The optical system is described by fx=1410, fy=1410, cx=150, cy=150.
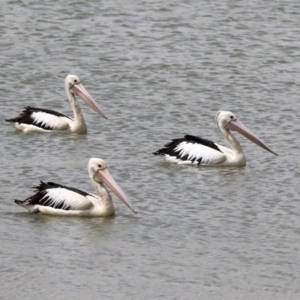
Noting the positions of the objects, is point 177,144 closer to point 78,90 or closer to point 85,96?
point 85,96

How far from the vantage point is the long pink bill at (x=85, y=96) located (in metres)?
13.5

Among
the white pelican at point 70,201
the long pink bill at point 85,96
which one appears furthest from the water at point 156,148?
the long pink bill at point 85,96

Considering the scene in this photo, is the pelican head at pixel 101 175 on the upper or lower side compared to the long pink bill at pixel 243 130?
upper

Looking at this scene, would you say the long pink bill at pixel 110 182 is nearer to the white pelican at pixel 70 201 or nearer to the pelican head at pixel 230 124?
the white pelican at pixel 70 201

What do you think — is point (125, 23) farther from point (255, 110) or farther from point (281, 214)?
point (281, 214)

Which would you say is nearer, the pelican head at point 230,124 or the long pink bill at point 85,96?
the pelican head at point 230,124

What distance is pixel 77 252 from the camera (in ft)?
30.4

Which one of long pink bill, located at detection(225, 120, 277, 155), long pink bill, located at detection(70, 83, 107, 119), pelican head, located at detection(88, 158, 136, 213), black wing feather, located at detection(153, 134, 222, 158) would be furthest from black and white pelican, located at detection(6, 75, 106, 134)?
pelican head, located at detection(88, 158, 136, 213)

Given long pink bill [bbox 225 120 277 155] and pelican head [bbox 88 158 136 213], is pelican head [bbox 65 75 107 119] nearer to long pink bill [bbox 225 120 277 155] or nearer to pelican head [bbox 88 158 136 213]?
long pink bill [bbox 225 120 277 155]

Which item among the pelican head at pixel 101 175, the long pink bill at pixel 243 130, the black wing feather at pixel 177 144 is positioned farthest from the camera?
the long pink bill at pixel 243 130

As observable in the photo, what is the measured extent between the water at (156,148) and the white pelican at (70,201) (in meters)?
0.08

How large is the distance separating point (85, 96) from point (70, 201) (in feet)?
11.3

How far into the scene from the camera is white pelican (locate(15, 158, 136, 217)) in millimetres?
10258

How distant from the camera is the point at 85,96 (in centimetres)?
1359
